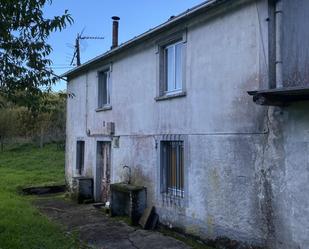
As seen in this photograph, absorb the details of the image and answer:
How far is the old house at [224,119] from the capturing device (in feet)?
23.0

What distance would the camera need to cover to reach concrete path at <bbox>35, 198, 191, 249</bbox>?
902cm

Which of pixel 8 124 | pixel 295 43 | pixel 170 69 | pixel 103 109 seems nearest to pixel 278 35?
pixel 295 43

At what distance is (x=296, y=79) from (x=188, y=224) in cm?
405

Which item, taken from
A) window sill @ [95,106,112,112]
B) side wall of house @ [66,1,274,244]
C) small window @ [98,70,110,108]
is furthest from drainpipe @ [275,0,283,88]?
small window @ [98,70,110,108]

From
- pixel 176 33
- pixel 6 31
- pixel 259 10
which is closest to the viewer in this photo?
pixel 6 31

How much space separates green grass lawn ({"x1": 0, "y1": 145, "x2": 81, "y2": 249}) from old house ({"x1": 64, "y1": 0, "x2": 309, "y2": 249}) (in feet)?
8.82

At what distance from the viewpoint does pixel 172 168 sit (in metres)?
10.3

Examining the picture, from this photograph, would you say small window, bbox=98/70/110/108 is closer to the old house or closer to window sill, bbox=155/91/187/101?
the old house

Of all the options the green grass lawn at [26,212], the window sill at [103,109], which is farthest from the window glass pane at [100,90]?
the green grass lawn at [26,212]

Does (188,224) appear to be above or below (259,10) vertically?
below

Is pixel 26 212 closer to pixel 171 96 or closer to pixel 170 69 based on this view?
pixel 171 96

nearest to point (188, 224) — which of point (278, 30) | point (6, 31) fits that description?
point (278, 30)

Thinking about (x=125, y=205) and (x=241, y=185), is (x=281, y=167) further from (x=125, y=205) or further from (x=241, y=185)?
(x=125, y=205)

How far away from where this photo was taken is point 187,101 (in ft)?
31.3
